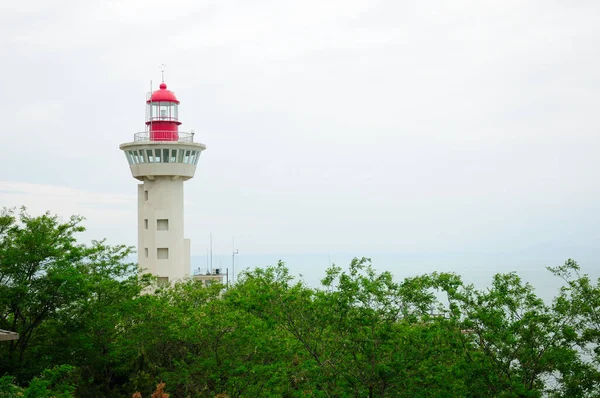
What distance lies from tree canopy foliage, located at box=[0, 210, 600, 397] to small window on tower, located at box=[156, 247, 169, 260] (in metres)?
16.8

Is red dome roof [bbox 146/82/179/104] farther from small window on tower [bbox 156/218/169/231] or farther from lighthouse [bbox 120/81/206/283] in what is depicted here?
small window on tower [bbox 156/218/169/231]

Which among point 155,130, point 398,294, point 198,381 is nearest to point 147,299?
point 198,381

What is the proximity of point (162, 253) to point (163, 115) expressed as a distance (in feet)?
A: 30.1

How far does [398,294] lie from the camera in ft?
77.5

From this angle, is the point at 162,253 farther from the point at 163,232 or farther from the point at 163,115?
the point at 163,115

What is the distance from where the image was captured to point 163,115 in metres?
51.5

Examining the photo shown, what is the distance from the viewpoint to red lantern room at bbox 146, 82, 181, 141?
50969mm

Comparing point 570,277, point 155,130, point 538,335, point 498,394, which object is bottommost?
point 498,394

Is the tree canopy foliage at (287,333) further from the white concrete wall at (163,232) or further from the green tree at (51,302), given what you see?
the white concrete wall at (163,232)

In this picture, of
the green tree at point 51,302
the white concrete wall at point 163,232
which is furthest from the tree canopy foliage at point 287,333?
the white concrete wall at point 163,232

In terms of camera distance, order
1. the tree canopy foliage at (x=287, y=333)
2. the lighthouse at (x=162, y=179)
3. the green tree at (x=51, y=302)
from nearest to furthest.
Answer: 1. the tree canopy foliage at (x=287, y=333)
2. the green tree at (x=51, y=302)
3. the lighthouse at (x=162, y=179)

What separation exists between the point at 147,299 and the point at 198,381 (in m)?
4.43

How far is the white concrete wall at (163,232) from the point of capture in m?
50.9

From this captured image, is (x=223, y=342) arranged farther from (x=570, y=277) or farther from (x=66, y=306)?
(x=570, y=277)
